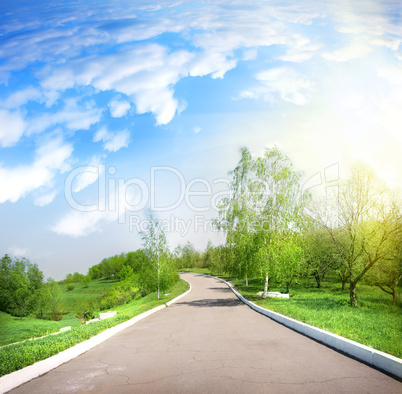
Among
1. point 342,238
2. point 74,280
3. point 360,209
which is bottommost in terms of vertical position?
point 74,280

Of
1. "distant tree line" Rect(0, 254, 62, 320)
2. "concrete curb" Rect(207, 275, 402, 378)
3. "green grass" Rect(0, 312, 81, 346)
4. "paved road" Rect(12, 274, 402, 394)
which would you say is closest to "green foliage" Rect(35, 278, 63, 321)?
"distant tree line" Rect(0, 254, 62, 320)

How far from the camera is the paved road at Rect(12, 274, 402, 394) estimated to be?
5.25 meters

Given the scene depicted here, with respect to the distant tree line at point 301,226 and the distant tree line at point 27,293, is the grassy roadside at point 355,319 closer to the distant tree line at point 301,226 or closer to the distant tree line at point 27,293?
the distant tree line at point 301,226

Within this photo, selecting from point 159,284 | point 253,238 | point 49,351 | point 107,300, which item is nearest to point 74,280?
point 107,300

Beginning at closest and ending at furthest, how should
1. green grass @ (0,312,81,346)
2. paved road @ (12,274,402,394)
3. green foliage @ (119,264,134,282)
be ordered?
paved road @ (12,274,402,394)
green grass @ (0,312,81,346)
green foliage @ (119,264,134,282)

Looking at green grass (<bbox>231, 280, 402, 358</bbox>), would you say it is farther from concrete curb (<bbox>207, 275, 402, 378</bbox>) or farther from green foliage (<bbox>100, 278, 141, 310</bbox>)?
green foliage (<bbox>100, 278, 141, 310</bbox>)

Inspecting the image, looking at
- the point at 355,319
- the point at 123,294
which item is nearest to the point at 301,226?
the point at 355,319

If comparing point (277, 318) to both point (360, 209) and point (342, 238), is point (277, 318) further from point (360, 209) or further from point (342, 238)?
point (342, 238)

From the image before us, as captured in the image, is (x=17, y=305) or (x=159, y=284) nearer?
(x=159, y=284)

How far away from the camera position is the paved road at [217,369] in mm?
5250

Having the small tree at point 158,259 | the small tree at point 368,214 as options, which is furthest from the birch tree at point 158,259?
the small tree at point 368,214

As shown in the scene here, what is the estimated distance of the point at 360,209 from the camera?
66.1 feet

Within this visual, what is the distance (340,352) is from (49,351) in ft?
23.0

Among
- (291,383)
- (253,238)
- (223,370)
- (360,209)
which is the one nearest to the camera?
(291,383)
